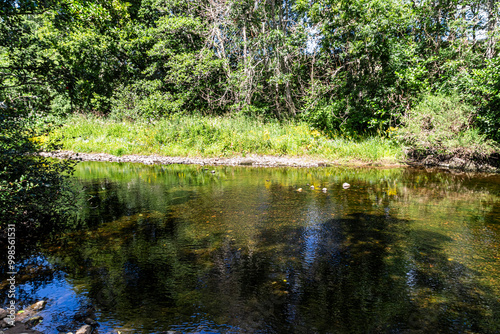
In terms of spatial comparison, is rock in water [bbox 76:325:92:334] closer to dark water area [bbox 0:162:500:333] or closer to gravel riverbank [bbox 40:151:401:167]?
dark water area [bbox 0:162:500:333]

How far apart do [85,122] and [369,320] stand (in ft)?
62.3

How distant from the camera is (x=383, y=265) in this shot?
418cm

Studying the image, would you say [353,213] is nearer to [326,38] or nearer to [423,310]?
[423,310]

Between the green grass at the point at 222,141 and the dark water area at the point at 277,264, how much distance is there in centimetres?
518

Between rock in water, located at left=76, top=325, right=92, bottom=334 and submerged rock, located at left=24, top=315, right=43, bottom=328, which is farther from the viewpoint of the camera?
submerged rock, located at left=24, top=315, right=43, bottom=328

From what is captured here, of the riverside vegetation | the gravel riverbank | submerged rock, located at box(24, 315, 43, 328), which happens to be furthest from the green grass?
submerged rock, located at box(24, 315, 43, 328)

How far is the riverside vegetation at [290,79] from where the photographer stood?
11.3m

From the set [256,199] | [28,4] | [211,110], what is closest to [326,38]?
[211,110]

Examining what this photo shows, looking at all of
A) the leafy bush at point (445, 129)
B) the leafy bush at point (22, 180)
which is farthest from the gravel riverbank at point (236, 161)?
the leafy bush at point (22, 180)

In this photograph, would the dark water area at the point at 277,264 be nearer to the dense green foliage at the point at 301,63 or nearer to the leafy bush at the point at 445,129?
the dense green foliage at the point at 301,63

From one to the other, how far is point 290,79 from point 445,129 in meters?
7.74

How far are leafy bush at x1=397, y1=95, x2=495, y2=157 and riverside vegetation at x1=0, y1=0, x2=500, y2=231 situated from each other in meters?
0.04

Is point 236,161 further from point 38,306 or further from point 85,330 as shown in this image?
point 85,330

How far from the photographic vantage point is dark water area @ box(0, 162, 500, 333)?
3107 millimetres
